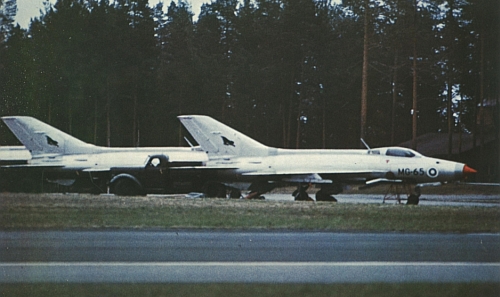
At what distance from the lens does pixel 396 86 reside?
23766mm

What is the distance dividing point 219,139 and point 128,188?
12.0 ft

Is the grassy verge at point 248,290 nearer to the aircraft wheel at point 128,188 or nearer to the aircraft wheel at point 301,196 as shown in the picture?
the aircraft wheel at point 301,196

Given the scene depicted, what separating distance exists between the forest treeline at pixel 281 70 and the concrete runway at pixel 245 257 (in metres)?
10.0

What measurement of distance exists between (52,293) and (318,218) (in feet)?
28.6

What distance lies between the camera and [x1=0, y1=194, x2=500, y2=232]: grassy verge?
41.7ft

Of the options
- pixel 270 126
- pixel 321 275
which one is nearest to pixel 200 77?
pixel 270 126

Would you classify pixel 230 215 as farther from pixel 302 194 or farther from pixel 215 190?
pixel 215 190

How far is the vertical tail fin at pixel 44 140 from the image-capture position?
21.6 m

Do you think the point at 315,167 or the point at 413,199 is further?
the point at 315,167

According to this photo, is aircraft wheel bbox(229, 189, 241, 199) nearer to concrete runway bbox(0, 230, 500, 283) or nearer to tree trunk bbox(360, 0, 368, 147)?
tree trunk bbox(360, 0, 368, 147)

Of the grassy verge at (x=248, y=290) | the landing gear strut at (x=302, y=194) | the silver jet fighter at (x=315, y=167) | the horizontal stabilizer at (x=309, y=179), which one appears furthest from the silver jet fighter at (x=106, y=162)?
the grassy verge at (x=248, y=290)

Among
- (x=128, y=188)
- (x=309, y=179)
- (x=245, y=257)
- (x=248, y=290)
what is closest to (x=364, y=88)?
(x=309, y=179)

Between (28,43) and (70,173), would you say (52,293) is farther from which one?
(70,173)

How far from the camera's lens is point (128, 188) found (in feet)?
72.3
